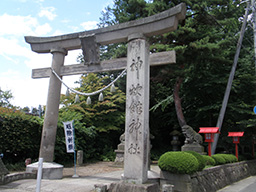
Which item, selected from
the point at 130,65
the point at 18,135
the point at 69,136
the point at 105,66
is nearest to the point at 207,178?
the point at 130,65

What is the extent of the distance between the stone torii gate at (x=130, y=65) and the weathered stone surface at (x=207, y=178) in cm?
126

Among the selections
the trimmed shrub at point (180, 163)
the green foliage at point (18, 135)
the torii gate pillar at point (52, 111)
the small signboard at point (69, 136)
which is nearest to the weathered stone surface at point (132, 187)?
the trimmed shrub at point (180, 163)

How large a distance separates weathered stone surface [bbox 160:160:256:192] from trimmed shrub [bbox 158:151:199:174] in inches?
8.9

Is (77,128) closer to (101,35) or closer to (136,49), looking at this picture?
(101,35)

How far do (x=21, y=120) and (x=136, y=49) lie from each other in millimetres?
7021

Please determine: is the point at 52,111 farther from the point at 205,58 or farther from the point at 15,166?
the point at 205,58

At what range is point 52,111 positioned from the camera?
777 cm

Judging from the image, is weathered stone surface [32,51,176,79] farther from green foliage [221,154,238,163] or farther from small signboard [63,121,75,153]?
green foliage [221,154,238,163]

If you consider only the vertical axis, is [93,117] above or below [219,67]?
below

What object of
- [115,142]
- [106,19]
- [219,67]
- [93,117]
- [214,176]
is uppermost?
[106,19]

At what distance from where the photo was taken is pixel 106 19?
25969mm

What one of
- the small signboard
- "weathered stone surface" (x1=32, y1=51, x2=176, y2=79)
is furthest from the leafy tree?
the small signboard

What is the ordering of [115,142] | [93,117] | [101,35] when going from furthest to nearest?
1. [115,142]
2. [93,117]
3. [101,35]

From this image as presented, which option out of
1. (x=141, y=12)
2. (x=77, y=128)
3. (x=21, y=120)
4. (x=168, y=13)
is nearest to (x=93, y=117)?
(x=77, y=128)
